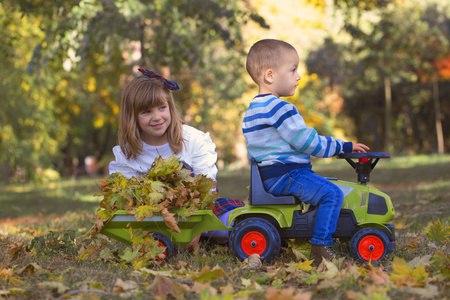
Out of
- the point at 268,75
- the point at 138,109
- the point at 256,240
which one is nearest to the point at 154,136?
the point at 138,109

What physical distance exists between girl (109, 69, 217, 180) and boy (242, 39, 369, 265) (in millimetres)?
609

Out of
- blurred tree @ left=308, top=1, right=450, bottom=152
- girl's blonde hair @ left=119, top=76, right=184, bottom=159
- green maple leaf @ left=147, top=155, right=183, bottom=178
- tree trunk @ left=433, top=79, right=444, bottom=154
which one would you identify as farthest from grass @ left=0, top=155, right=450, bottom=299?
tree trunk @ left=433, top=79, right=444, bottom=154

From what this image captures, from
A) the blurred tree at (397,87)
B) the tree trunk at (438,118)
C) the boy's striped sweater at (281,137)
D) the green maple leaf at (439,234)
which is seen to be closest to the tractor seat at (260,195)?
the boy's striped sweater at (281,137)

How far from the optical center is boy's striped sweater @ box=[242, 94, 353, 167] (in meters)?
3.21

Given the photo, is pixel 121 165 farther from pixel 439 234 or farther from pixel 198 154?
pixel 439 234

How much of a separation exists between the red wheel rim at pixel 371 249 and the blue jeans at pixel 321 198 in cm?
20

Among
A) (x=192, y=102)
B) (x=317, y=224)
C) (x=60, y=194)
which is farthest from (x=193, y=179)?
(x=192, y=102)

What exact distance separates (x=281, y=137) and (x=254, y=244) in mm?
686

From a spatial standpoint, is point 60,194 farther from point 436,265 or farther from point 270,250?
point 436,265

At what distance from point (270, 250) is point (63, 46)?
234 inches

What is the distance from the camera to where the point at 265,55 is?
3.34 meters

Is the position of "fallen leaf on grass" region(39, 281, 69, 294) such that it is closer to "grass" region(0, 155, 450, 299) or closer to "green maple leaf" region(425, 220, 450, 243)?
"grass" region(0, 155, 450, 299)

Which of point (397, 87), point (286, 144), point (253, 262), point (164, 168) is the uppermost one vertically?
point (397, 87)

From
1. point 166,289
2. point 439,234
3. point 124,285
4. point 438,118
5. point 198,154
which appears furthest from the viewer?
point 438,118
